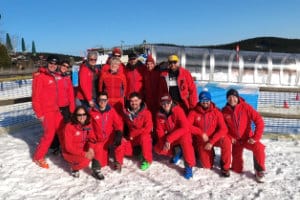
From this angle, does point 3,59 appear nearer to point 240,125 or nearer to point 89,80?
point 89,80

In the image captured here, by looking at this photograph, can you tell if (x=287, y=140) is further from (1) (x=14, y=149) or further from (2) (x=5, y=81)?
(2) (x=5, y=81)

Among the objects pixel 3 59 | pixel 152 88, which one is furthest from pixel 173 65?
pixel 3 59

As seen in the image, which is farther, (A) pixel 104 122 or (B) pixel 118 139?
(A) pixel 104 122

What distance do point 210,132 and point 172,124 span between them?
0.59m

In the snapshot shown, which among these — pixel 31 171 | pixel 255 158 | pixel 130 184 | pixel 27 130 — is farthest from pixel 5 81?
pixel 255 158

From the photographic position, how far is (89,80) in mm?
5652

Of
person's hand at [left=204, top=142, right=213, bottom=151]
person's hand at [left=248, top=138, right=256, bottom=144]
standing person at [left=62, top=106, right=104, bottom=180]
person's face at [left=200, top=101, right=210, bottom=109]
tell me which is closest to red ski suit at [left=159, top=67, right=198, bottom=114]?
person's face at [left=200, top=101, right=210, bottom=109]

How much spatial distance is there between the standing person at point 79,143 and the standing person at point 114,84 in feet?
2.62

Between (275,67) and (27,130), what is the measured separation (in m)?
10.3

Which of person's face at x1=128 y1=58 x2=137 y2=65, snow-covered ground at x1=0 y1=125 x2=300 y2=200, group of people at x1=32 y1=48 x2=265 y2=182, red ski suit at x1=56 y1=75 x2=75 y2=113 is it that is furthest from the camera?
person's face at x1=128 y1=58 x2=137 y2=65

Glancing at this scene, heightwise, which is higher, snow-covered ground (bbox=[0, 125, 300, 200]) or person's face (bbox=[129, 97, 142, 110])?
person's face (bbox=[129, 97, 142, 110])

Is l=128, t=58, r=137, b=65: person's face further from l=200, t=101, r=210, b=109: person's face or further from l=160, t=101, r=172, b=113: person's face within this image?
l=200, t=101, r=210, b=109: person's face

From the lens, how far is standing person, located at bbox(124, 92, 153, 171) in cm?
506

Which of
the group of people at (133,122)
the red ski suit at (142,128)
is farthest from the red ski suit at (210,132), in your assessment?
the red ski suit at (142,128)
